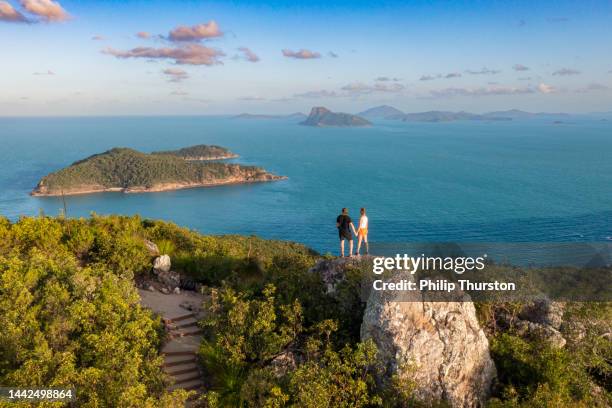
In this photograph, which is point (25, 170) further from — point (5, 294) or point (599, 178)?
point (599, 178)

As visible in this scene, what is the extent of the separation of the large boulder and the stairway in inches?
178

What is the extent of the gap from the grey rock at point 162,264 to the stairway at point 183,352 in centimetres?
351

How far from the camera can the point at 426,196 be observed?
97.6 m

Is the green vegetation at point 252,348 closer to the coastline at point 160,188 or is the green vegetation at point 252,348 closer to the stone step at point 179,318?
the stone step at point 179,318

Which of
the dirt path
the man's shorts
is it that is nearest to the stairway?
the dirt path

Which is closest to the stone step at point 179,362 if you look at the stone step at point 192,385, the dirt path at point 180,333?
the dirt path at point 180,333

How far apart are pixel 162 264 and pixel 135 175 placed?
117 metres

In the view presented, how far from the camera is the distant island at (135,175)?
114 meters

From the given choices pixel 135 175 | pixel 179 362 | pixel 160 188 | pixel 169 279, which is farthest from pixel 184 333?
pixel 135 175

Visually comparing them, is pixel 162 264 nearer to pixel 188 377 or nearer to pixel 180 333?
pixel 180 333

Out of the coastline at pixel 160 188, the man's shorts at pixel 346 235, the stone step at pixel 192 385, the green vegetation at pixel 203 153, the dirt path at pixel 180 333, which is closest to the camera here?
the stone step at pixel 192 385

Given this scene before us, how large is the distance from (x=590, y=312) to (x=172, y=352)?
38.5 ft

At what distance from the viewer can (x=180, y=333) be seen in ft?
38.2

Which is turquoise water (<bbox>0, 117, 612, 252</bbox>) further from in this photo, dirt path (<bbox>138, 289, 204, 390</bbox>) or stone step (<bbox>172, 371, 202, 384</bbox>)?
stone step (<bbox>172, 371, 202, 384</bbox>)
